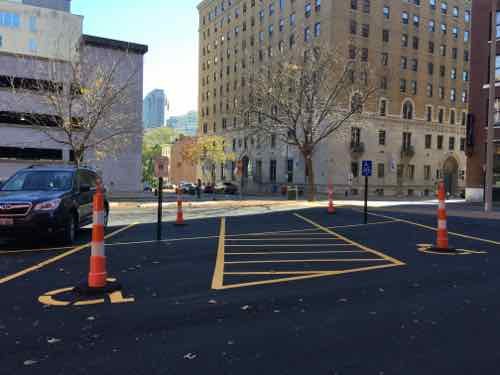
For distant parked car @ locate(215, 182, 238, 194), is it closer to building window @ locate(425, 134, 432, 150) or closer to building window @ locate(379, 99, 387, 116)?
building window @ locate(379, 99, 387, 116)

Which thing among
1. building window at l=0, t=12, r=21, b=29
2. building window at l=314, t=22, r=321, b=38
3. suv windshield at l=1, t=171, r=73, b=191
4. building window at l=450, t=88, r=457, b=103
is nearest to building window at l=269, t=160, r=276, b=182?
building window at l=314, t=22, r=321, b=38

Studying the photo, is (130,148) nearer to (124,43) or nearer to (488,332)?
(124,43)

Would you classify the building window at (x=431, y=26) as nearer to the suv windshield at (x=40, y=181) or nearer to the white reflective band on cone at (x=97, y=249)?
the suv windshield at (x=40, y=181)

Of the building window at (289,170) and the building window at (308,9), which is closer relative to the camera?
the building window at (308,9)

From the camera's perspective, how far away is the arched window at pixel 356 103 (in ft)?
101

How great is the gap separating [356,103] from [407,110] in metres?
25.5

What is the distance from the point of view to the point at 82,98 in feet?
89.7

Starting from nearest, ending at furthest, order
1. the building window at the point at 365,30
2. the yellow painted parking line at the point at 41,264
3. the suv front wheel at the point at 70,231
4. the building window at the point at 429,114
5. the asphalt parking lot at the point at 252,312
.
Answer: the asphalt parking lot at the point at 252,312 < the yellow painted parking line at the point at 41,264 < the suv front wheel at the point at 70,231 < the building window at the point at 365,30 < the building window at the point at 429,114

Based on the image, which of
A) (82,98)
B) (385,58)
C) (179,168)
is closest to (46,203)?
(82,98)

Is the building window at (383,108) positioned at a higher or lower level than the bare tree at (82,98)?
higher

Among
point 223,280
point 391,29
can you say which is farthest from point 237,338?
point 391,29

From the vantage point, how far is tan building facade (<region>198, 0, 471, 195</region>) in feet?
162

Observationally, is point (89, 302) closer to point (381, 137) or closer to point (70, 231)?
point (70, 231)

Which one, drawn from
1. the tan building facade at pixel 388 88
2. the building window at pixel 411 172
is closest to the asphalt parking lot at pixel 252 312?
the tan building facade at pixel 388 88
